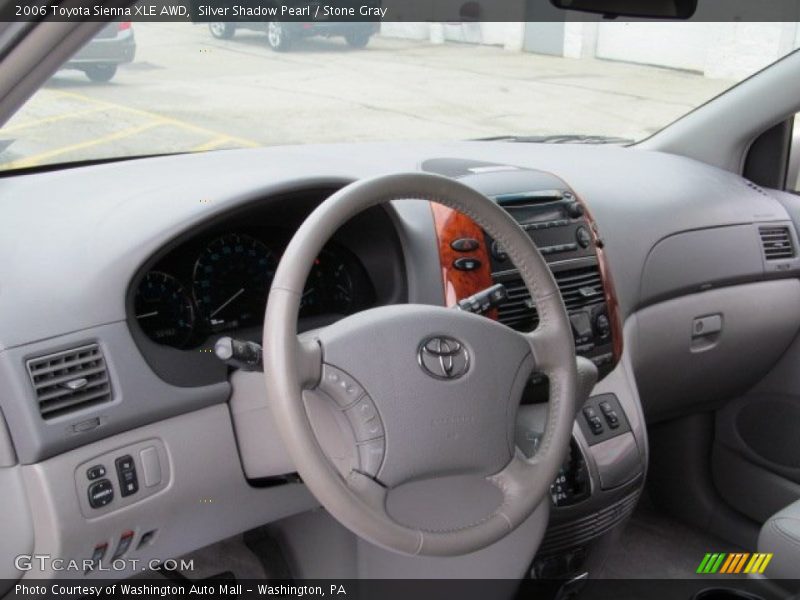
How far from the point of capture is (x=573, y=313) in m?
2.51

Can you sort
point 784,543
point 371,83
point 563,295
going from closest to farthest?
point 784,543 < point 563,295 < point 371,83

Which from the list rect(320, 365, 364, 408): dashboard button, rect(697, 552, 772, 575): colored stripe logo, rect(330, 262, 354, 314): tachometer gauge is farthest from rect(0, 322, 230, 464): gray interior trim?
rect(697, 552, 772, 575): colored stripe logo

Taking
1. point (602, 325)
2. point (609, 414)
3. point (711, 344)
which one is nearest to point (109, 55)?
point (602, 325)

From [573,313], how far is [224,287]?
2.85 feet

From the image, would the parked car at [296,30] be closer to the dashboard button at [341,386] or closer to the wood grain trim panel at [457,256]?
the wood grain trim panel at [457,256]

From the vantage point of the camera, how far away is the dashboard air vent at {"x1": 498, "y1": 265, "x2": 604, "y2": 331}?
7.66 feet

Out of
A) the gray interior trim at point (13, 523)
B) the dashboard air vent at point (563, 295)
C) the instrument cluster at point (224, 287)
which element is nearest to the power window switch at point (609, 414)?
the dashboard air vent at point (563, 295)

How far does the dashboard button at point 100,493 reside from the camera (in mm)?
1875

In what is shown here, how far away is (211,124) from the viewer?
8.37 feet

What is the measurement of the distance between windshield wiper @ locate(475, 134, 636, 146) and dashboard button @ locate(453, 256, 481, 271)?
0.87 metres

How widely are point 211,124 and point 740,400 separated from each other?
1.92 metres

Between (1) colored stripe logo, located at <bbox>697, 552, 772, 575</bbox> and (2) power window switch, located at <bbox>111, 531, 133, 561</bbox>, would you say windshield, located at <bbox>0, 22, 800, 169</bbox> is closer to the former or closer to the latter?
(2) power window switch, located at <bbox>111, 531, 133, 561</bbox>

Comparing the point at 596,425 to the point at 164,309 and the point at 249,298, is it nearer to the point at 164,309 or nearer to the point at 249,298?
the point at 249,298

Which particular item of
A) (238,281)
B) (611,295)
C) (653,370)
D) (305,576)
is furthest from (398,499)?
(653,370)
